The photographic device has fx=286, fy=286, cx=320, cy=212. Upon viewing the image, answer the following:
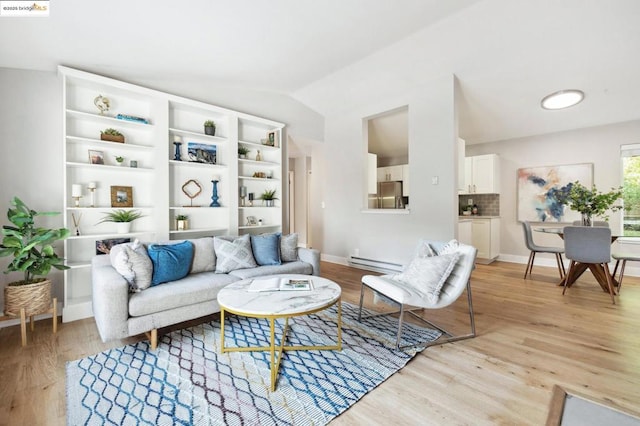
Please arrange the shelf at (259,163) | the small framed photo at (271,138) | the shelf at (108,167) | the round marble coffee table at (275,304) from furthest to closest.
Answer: the small framed photo at (271,138)
the shelf at (259,163)
the shelf at (108,167)
the round marble coffee table at (275,304)

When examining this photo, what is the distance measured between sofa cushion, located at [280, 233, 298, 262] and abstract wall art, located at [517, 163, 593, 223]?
4.51m

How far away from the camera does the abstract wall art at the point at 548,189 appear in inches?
191

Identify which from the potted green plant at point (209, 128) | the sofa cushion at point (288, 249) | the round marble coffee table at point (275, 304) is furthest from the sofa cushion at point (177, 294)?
the potted green plant at point (209, 128)

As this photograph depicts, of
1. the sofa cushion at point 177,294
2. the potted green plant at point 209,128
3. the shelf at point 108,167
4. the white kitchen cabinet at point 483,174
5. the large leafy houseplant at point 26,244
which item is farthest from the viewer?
the white kitchen cabinet at point 483,174

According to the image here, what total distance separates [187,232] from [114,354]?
1.77 metres

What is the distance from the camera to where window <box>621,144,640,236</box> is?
4391 mm

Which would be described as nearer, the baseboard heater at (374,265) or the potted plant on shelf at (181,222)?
the potted plant on shelf at (181,222)

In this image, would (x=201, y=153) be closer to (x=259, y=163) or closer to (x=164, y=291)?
(x=259, y=163)

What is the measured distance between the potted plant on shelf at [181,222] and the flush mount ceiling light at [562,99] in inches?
199

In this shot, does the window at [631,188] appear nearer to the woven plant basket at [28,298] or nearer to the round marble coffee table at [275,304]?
the round marble coffee table at [275,304]

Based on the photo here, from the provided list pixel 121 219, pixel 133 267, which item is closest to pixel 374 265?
pixel 133 267

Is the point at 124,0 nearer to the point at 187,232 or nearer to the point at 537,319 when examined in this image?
the point at 187,232

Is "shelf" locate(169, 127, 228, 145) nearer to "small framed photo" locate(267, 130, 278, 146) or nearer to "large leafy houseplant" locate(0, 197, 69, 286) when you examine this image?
"small framed photo" locate(267, 130, 278, 146)

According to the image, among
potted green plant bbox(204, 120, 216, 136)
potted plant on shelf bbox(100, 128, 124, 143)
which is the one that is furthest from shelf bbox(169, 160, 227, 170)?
potted plant on shelf bbox(100, 128, 124, 143)
